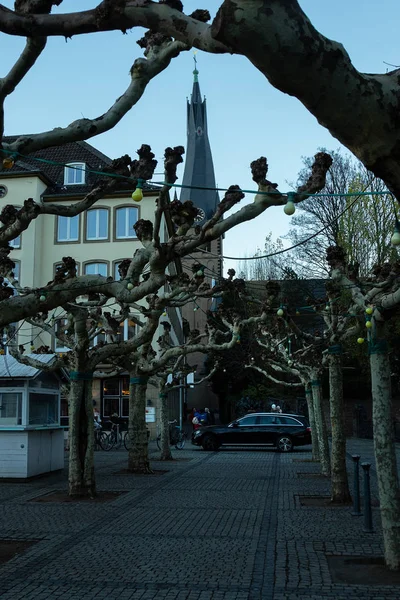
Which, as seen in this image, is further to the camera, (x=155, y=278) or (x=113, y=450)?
(x=113, y=450)

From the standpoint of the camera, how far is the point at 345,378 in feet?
157

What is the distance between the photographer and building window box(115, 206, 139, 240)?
143 ft

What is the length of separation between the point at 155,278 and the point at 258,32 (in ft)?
24.3

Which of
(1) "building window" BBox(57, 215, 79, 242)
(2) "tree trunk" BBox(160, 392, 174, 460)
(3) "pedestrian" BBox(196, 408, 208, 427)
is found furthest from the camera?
(1) "building window" BBox(57, 215, 79, 242)

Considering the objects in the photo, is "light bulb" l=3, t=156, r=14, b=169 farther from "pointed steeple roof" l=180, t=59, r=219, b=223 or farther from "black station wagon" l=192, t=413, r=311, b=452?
"pointed steeple roof" l=180, t=59, r=219, b=223

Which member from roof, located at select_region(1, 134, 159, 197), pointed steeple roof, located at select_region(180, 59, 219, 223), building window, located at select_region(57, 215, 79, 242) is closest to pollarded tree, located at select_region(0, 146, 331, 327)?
roof, located at select_region(1, 134, 159, 197)

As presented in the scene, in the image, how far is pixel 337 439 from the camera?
14.0m

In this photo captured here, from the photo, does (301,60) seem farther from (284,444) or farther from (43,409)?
(284,444)

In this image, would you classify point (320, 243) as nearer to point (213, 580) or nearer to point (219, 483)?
point (219, 483)

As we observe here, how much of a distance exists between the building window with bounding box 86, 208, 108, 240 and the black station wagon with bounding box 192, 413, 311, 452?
54.6 ft

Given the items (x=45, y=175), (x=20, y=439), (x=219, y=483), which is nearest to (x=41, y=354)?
(x=20, y=439)

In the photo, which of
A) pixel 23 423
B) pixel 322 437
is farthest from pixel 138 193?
pixel 23 423

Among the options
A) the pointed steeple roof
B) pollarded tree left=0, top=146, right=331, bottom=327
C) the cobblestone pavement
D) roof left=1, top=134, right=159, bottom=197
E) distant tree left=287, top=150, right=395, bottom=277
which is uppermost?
the pointed steeple roof

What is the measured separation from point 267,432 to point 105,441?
737 centimetres
